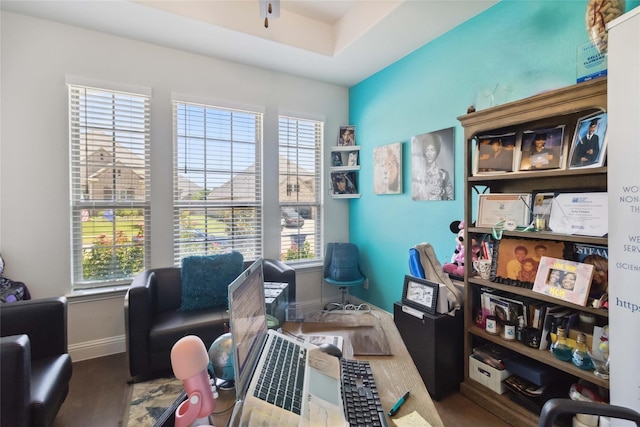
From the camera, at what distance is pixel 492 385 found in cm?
185

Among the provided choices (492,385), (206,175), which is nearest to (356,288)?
(492,385)

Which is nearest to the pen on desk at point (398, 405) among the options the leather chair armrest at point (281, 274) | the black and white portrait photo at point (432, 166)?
the leather chair armrest at point (281, 274)

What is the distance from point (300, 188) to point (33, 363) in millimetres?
2677

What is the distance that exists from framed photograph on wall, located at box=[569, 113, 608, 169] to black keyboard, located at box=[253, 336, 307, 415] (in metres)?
1.66

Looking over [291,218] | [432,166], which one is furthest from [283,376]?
[291,218]

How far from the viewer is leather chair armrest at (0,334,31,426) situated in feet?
4.15

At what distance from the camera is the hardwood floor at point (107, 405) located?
178cm

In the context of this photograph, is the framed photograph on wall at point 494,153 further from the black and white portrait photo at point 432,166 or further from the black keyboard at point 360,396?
the black keyboard at point 360,396

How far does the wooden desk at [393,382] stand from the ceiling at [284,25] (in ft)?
7.66

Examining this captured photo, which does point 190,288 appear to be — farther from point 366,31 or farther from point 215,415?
point 366,31

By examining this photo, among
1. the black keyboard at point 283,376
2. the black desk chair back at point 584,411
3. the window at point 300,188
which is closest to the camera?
the black keyboard at point 283,376

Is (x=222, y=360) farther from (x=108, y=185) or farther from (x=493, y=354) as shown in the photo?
(x=108, y=185)

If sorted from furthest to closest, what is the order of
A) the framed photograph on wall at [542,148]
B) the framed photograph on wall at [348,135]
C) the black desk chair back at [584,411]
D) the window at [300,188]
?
the framed photograph on wall at [348,135] → the window at [300,188] → the framed photograph on wall at [542,148] → the black desk chair back at [584,411]

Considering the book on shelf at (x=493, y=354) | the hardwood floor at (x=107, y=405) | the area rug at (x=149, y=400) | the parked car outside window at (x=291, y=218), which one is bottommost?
the hardwood floor at (x=107, y=405)
